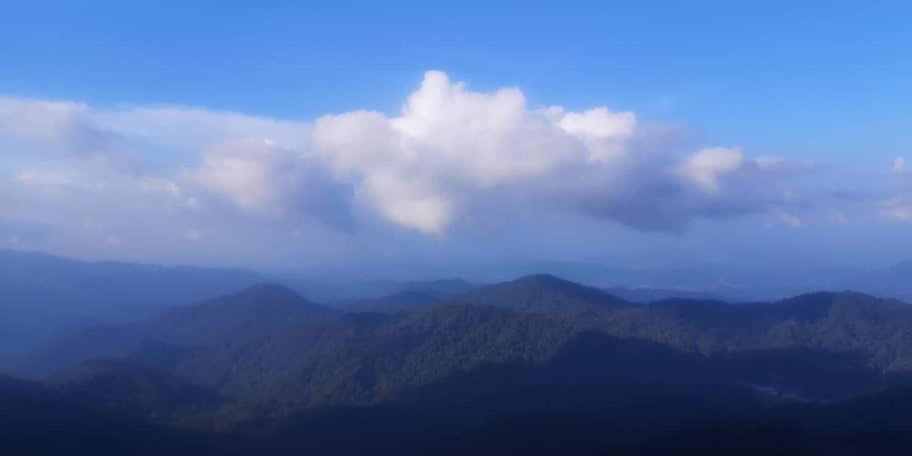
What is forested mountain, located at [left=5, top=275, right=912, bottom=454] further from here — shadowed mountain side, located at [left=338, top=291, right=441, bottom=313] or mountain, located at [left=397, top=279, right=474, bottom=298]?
mountain, located at [left=397, top=279, right=474, bottom=298]

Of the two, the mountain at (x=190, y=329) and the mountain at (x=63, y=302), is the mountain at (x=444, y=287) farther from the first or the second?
the mountain at (x=63, y=302)

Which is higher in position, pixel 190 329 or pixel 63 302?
pixel 63 302

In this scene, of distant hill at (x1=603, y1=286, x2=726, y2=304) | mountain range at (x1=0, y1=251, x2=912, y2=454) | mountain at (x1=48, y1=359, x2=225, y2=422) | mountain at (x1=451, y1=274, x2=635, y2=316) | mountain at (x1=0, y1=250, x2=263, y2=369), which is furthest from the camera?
distant hill at (x1=603, y1=286, x2=726, y2=304)

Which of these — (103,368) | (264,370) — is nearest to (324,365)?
(264,370)

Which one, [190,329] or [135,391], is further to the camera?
[190,329]

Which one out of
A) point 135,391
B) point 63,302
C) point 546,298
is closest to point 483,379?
point 135,391

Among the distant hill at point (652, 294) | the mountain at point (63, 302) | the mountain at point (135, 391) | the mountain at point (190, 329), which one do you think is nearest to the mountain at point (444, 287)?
the distant hill at point (652, 294)

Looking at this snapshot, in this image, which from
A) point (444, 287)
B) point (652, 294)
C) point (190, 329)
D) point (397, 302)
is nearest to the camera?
point (190, 329)

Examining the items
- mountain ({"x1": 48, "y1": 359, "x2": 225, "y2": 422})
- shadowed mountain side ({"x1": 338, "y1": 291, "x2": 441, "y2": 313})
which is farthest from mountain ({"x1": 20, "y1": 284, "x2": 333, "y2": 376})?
mountain ({"x1": 48, "y1": 359, "x2": 225, "y2": 422})

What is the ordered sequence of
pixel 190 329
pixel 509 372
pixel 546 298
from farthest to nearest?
pixel 190 329, pixel 546 298, pixel 509 372

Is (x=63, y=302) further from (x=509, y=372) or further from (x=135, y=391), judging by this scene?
(x=509, y=372)

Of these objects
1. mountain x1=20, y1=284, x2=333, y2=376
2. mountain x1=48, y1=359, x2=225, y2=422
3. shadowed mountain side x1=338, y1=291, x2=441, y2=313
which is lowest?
mountain x1=48, y1=359, x2=225, y2=422
